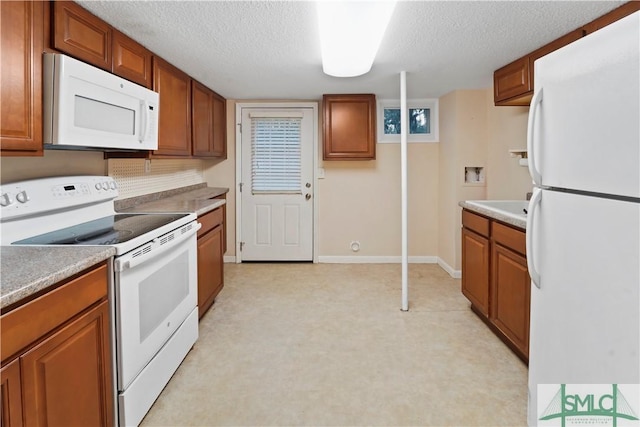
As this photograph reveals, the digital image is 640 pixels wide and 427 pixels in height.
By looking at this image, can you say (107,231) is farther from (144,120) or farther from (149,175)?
(149,175)

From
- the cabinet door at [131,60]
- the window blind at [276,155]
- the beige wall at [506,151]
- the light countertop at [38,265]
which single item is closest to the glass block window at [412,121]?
the beige wall at [506,151]

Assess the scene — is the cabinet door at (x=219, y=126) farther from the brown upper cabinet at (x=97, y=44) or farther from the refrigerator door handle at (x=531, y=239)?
the refrigerator door handle at (x=531, y=239)

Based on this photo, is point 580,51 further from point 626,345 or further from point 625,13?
point 625,13

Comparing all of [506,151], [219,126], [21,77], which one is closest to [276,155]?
[219,126]

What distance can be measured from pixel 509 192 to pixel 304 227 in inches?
94.2

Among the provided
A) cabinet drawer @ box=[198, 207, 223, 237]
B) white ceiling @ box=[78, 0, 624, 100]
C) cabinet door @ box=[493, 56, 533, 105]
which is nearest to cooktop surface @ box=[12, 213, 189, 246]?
cabinet drawer @ box=[198, 207, 223, 237]

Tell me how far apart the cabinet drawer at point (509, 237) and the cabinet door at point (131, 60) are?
100 inches

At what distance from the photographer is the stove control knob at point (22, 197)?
5.88ft

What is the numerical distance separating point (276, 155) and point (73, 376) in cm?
387

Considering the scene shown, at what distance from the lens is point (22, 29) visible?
1610 mm

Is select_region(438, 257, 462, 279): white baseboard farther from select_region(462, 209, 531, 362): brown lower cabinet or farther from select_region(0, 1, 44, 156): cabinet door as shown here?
select_region(0, 1, 44, 156): cabinet door

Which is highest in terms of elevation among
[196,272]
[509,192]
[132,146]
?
[132,146]

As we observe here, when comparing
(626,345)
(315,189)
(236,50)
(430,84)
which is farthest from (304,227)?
(626,345)

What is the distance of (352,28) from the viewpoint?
206cm
